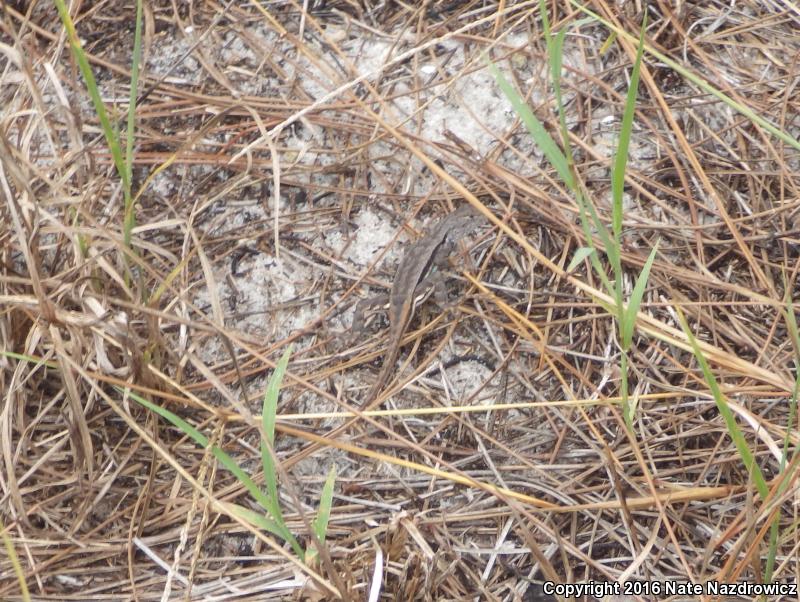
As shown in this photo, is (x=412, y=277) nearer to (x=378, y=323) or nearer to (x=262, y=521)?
(x=378, y=323)

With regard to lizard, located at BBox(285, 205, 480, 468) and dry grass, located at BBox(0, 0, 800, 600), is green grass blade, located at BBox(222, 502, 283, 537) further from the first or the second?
lizard, located at BBox(285, 205, 480, 468)

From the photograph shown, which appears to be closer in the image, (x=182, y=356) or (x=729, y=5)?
(x=182, y=356)

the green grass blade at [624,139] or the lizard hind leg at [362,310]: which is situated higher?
the green grass blade at [624,139]

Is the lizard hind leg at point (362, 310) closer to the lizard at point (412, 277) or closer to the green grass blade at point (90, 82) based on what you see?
the lizard at point (412, 277)

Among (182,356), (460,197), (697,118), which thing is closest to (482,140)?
(460,197)

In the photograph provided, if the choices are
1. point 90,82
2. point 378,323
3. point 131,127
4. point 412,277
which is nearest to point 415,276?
point 412,277

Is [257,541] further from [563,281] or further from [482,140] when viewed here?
[482,140]

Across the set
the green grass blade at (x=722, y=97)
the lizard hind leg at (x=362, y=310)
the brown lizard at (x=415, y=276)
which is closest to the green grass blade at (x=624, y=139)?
the green grass blade at (x=722, y=97)
